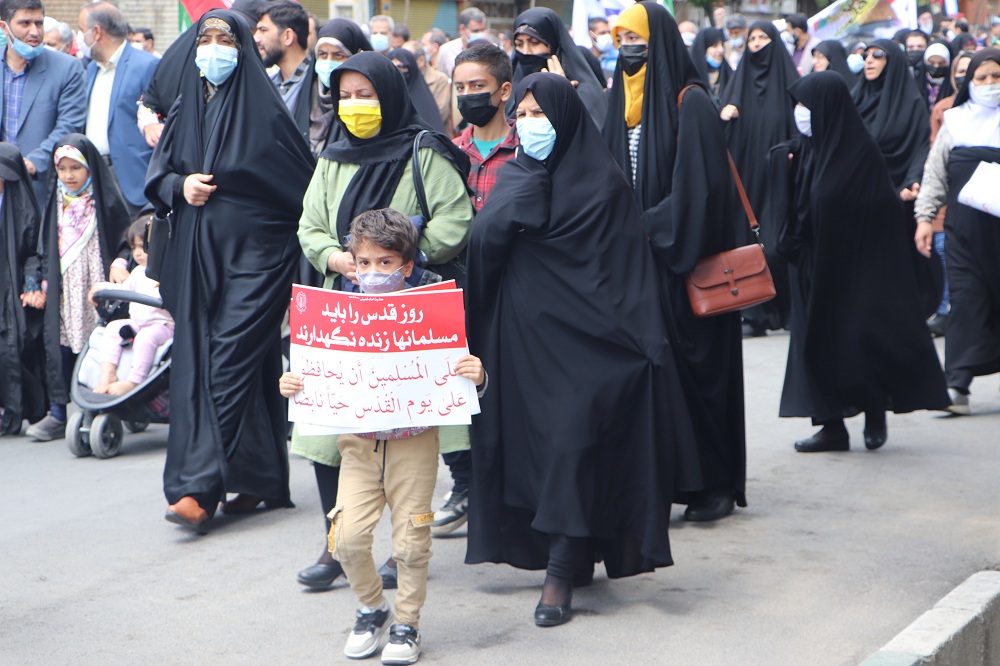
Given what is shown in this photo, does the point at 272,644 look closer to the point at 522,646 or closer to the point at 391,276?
the point at 522,646

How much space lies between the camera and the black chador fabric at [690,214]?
17.0 ft

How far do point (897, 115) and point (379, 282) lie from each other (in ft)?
23.8

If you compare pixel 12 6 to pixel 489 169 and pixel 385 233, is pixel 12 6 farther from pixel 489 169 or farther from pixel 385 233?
pixel 385 233

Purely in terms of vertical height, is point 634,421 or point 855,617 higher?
point 634,421

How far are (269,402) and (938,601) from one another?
2.77m

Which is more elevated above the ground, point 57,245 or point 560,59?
point 560,59

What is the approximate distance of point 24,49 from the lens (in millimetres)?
8414

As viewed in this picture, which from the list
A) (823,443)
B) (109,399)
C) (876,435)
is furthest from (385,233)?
(876,435)

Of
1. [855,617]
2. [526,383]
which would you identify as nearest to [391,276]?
[526,383]

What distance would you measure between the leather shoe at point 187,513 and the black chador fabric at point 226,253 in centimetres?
4

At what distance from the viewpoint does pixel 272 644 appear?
4.19 metres

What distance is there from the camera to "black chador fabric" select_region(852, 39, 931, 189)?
1026cm

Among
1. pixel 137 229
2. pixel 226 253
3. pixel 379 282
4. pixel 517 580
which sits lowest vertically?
pixel 517 580

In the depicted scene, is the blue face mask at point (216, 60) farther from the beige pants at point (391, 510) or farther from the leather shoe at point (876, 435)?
the leather shoe at point (876, 435)
